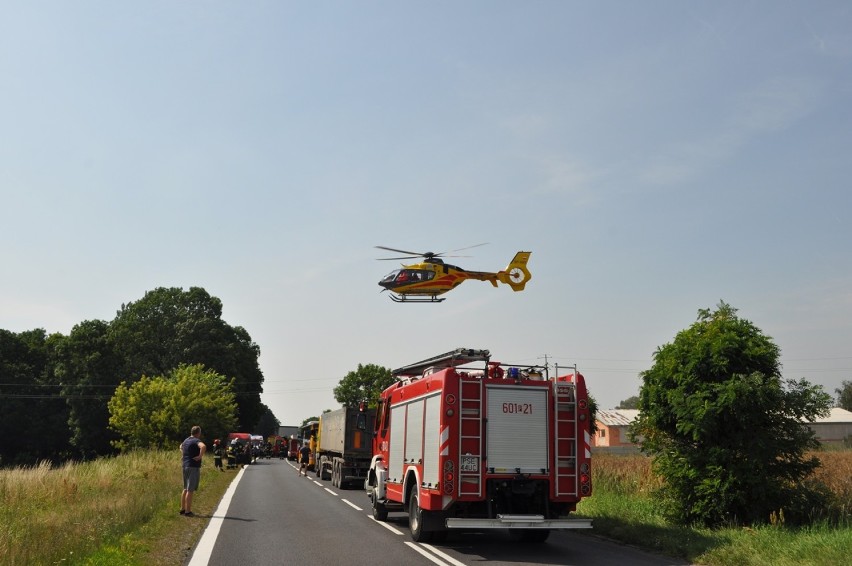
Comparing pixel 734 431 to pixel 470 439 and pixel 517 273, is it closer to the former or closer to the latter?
pixel 470 439

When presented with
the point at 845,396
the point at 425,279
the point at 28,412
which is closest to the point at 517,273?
the point at 425,279

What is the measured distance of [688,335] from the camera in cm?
1510

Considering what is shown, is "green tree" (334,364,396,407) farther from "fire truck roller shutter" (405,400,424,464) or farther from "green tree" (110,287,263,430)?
"fire truck roller shutter" (405,400,424,464)

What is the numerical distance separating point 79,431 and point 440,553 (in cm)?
7009

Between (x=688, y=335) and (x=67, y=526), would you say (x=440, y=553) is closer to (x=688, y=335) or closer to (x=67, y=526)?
(x=67, y=526)

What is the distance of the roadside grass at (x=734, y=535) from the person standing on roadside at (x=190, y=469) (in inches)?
340

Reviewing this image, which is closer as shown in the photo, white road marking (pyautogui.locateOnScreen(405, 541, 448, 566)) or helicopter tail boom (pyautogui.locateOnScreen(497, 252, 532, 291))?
white road marking (pyautogui.locateOnScreen(405, 541, 448, 566))

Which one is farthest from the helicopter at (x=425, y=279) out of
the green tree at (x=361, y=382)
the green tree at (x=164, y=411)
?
the green tree at (x=361, y=382)

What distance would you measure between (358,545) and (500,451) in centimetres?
286

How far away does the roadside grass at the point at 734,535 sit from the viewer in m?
9.82

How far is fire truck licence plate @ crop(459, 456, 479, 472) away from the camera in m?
12.1

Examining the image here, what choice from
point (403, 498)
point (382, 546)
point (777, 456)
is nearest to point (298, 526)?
point (403, 498)

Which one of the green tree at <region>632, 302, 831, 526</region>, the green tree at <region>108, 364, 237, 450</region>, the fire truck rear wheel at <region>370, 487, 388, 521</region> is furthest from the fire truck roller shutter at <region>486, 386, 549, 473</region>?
the green tree at <region>108, 364, 237, 450</region>

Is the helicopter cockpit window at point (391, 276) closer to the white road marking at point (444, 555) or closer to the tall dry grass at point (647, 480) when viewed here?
the tall dry grass at point (647, 480)
